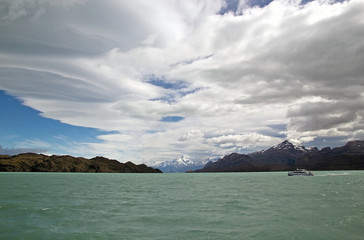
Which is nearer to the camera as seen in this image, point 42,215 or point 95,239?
point 95,239

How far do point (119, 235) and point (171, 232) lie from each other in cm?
509

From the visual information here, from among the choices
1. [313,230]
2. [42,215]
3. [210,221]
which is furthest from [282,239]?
[42,215]

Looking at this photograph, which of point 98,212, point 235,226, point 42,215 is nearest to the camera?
point 235,226

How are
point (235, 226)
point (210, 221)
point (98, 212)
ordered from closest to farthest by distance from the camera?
1. point (235, 226)
2. point (210, 221)
3. point (98, 212)

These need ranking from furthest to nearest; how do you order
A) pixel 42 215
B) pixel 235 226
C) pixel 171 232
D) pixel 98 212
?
pixel 98 212 < pixel 42 215 < pixel 235 226 < pixel 171 232

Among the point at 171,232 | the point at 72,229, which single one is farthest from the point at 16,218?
the point at 171,232

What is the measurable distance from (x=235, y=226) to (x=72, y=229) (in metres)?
17.4

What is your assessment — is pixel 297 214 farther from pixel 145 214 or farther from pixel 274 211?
pixel 145 214

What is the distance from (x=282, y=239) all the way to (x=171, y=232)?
10.5m

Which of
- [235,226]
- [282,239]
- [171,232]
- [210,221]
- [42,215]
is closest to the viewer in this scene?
[282,239]

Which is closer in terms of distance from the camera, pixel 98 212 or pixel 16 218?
pixel 16 218

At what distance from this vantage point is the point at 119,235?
2416cm

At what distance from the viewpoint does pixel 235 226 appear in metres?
27.6

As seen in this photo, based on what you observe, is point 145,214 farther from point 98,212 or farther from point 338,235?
point 338,235
